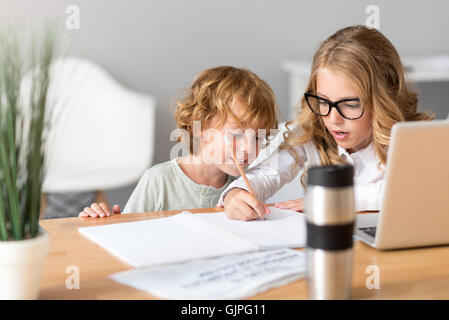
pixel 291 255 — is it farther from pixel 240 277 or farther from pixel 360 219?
pixel 360 219

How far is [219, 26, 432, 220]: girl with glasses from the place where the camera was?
1.51 metres

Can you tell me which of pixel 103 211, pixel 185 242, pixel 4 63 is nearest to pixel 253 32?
pixel 103 211

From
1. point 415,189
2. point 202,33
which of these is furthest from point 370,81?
point 202,33

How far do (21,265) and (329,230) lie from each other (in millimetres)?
375

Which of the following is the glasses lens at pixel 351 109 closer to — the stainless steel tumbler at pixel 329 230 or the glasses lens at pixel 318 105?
the glasses lens at pixel 318 105

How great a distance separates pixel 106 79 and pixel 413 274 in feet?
8.05

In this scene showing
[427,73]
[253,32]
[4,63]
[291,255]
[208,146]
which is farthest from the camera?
[253,32]

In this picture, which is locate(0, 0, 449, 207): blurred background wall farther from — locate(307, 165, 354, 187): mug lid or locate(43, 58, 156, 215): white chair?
locate(307, 165, 354, 187): mug lid

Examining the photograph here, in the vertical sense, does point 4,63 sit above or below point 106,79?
above

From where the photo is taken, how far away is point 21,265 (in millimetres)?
713

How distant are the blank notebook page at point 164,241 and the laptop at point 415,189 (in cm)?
23

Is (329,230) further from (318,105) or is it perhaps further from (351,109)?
(318,105)

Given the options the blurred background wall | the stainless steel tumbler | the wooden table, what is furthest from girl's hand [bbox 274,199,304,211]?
the blurred background wall

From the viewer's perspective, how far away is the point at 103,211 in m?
1.26
